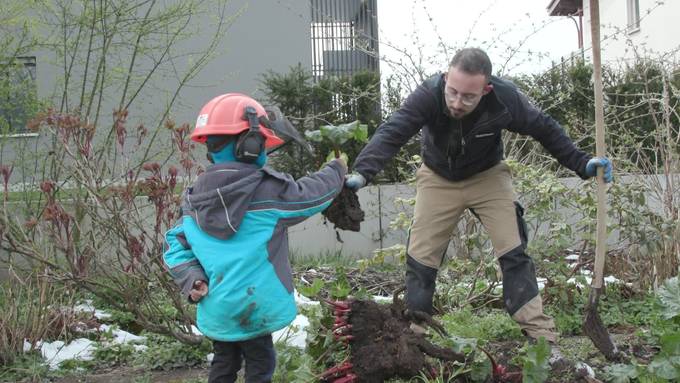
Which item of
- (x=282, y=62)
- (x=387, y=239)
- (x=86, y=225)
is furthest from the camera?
(x=282, y=62)

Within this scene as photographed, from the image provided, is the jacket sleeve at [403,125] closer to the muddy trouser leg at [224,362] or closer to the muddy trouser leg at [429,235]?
the muddy trouser leg at [429,235]

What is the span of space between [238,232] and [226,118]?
47cm

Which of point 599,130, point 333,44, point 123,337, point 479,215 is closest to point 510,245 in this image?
point 479,215

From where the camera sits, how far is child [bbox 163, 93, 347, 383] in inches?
125

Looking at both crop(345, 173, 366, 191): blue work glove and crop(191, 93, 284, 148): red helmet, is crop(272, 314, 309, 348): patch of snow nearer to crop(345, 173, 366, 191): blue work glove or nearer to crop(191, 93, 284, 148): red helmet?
crop(345, 173, 366, 191): blue work glove

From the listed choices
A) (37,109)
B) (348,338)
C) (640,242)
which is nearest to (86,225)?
(37,109)

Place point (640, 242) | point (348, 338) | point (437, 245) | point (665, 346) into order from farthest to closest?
point (640, 242), point (437, 245), point (348, 338), point (665, 346)

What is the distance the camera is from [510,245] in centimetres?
439

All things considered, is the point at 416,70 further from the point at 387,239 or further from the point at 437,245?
the point at 437,245

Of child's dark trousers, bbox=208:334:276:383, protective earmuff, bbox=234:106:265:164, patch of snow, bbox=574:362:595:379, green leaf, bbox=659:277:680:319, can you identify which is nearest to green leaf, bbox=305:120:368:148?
protective earmuff, bbox=234:106:265:164

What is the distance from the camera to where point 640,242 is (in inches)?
231

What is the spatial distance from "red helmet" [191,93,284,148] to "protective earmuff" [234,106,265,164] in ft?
0.08

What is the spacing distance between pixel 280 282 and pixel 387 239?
6.19 metres

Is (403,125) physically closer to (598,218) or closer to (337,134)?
(337,134)
